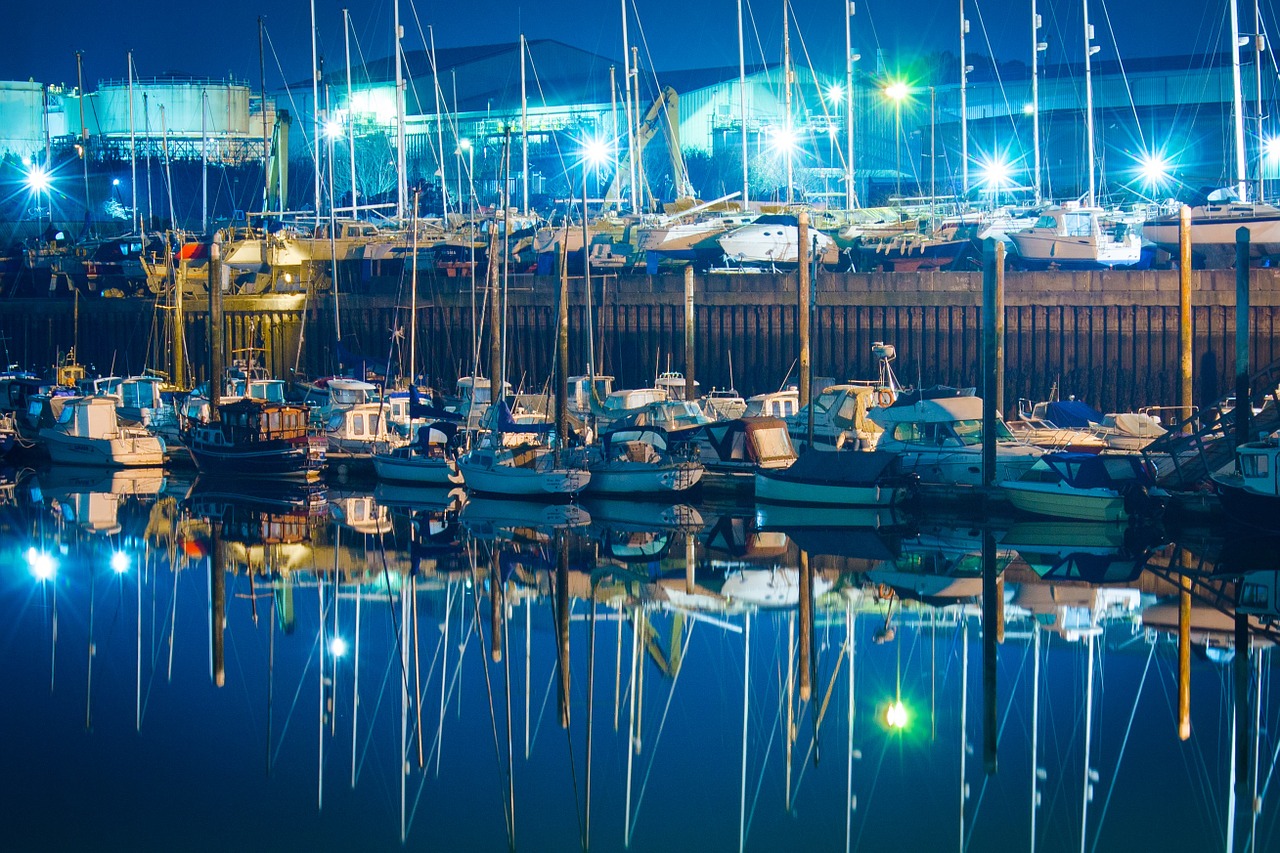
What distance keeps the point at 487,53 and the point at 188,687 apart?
3218 inches

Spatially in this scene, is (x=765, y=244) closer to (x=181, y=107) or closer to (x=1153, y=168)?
(x=1153, y=168)

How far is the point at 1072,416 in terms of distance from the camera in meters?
36.9

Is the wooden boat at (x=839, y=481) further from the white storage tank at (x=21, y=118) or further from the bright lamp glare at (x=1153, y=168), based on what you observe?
the white storage tank at (x=21, y=118)

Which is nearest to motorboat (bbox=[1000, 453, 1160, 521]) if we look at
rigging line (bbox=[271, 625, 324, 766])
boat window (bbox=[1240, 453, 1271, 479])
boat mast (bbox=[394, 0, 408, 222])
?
boat window (bbox=[1240, 453, 1271, 479])

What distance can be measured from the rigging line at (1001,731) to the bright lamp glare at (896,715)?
1092 millimetres

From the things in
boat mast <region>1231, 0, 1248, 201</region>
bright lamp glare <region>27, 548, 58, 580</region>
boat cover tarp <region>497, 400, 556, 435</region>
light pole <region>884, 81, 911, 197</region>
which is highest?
light pole <region>884, 81, 911, 197</region>

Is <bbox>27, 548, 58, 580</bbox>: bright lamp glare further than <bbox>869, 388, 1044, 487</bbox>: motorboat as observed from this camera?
No

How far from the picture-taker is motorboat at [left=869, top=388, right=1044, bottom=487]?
104ft

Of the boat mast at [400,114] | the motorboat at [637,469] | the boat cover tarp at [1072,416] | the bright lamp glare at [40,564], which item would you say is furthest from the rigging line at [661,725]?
the boat mast at [400,114]

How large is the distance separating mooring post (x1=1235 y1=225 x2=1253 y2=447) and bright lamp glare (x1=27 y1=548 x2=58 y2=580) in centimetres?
2105

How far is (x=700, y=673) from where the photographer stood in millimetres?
20297

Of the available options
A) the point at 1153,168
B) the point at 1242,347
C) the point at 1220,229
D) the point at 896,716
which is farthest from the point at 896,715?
the point at 1153,168

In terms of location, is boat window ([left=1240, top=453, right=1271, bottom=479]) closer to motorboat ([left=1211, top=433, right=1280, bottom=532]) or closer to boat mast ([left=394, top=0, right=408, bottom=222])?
motorboat ([left=1211, top=433, right=1280, bottom=532])

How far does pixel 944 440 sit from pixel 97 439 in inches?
915
